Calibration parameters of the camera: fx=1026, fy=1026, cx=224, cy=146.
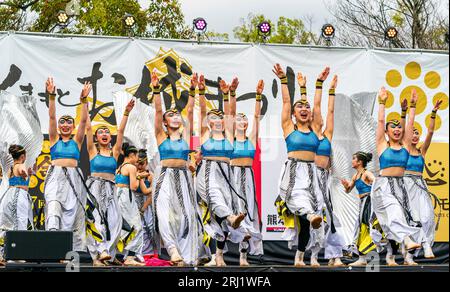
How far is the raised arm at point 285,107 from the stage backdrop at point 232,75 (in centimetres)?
61

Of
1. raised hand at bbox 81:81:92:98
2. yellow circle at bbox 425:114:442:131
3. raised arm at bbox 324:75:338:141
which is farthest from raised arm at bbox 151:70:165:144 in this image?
yellow circle at bbox 425:114:442:131

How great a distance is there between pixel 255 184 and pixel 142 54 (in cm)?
225

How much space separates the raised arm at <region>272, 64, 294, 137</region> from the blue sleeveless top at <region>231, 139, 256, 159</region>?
52cm

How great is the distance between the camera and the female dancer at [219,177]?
41.3 ft

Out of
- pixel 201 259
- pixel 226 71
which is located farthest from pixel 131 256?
pixel 226 71

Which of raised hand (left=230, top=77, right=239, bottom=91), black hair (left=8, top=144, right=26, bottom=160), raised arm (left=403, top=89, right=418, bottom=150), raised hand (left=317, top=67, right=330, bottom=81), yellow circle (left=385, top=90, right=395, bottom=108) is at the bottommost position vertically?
black hair (left=8, top=144, right=26, bottom=160)

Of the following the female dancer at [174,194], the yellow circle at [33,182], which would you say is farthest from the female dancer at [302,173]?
the yellow circle at [33,182]

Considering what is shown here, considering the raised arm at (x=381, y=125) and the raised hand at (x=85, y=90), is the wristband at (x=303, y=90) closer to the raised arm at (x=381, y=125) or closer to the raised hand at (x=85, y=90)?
the raised arm at (x=381, y=125)

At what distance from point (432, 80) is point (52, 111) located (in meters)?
5.38

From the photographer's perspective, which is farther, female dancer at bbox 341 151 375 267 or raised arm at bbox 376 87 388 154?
female dancer at bbox 341 151 375 267

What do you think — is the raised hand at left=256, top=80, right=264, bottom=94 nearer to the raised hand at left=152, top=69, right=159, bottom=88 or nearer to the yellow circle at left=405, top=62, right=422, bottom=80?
the raised hand at left=152, top=69, right=159, bottom=88

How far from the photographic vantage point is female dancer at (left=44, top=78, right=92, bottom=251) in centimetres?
1238

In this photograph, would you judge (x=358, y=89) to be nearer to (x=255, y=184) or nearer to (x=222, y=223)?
(x=255, y=184)

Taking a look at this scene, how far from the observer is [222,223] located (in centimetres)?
1262
